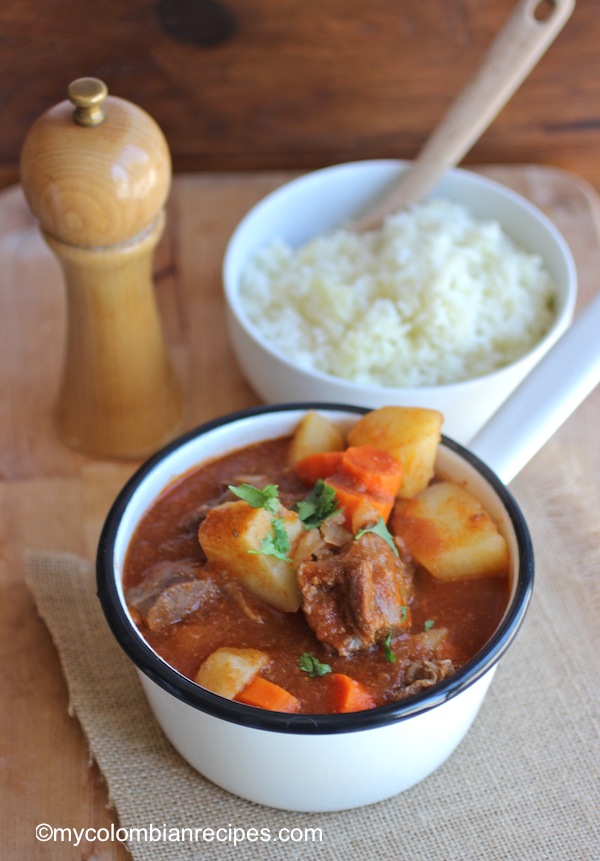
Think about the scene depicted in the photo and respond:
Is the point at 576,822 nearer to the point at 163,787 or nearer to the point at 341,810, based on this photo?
the point at 341,810

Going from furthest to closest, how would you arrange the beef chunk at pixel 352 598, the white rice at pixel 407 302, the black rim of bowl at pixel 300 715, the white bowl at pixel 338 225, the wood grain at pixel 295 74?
the wood grain at pixel 295 74 < the white rice at pixel 407 302 < the white bowl at pixel 338 225 < the beef chunk at pixel 352 598 < the black rim of bowl at pixel 300 715

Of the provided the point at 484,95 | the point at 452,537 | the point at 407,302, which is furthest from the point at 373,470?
the point at 484,95

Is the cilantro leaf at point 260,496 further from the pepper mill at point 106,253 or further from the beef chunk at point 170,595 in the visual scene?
the pepper mill at point 106,253

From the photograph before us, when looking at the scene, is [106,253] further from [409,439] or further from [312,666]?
[312,666]

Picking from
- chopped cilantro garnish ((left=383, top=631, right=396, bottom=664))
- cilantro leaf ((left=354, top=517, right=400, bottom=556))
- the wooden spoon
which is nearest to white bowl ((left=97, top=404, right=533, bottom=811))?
chopped cilantro garnish ((left=383, top=631, right=396, bottom=664))

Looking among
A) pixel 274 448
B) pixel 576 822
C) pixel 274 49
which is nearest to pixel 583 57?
pixel 274 49

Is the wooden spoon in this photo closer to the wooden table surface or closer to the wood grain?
the wood grain

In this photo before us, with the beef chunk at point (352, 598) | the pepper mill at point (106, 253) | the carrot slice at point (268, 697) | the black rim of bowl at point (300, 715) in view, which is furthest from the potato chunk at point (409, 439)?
the pepper mill at point (106, 253)
